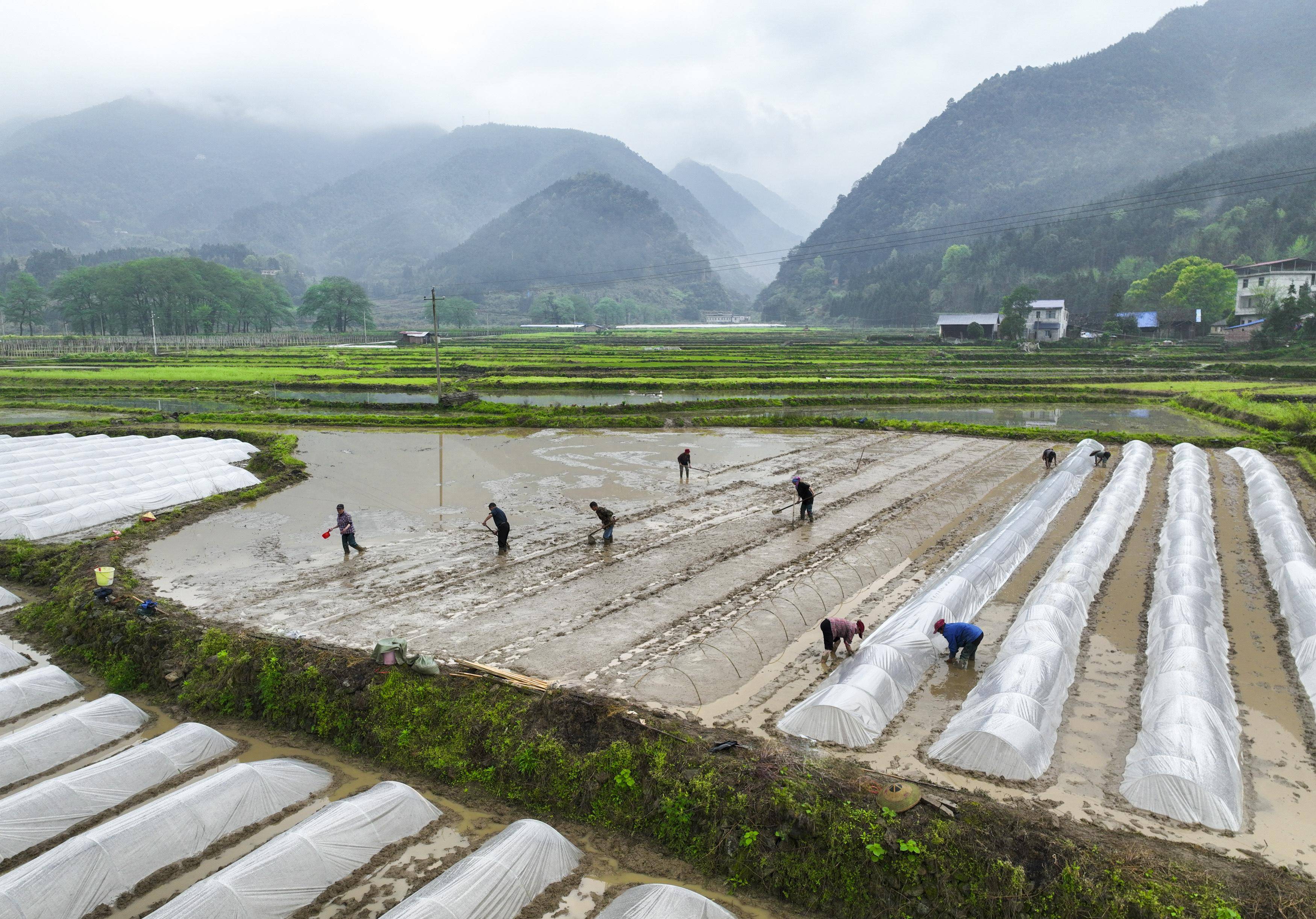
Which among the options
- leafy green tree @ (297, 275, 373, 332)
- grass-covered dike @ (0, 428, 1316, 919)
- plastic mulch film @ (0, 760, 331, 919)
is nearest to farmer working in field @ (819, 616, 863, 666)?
grass-covered dike @ (0, 428, 1316, 919)

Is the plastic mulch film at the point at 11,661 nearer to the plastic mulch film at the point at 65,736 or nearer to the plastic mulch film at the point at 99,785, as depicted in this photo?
the plastic mulch film at the point at 65,736

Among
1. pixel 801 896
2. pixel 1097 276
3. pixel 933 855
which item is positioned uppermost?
pixel 1097 276

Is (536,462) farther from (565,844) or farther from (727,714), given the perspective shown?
(565,844)

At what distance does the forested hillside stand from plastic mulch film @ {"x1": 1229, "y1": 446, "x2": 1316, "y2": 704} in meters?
83.9

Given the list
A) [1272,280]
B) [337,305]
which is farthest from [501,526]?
[337,305]

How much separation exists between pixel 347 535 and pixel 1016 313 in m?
84.8

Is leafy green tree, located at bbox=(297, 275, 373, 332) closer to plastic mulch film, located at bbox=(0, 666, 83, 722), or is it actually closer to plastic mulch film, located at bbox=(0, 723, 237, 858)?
plastic mulch film, located at bbox=(0, 666, 83, 722)

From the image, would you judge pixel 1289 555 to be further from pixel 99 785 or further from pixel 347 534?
pixel 99 785

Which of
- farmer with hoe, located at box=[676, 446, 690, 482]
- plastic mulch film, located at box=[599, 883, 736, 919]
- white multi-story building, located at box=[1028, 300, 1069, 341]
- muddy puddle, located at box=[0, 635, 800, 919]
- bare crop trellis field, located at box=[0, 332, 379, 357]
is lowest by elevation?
muddy puddle, located at box=[0, 635, 800, 919]

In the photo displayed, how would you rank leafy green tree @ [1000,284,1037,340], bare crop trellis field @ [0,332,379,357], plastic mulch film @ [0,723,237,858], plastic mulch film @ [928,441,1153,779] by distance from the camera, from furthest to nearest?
leafy green tree @ [1000,284,1037,340] → bare crop trellis field @ [0,332,379,357] → plastic mulch film @ [928,441,1153,779] → plastic mulch film @ [0,723,237,858]

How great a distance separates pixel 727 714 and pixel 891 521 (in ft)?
36.1

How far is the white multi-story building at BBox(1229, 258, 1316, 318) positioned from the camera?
74.0 meters

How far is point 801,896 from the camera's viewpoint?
7.46m

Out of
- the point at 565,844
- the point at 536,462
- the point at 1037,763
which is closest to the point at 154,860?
the point at 565,844
